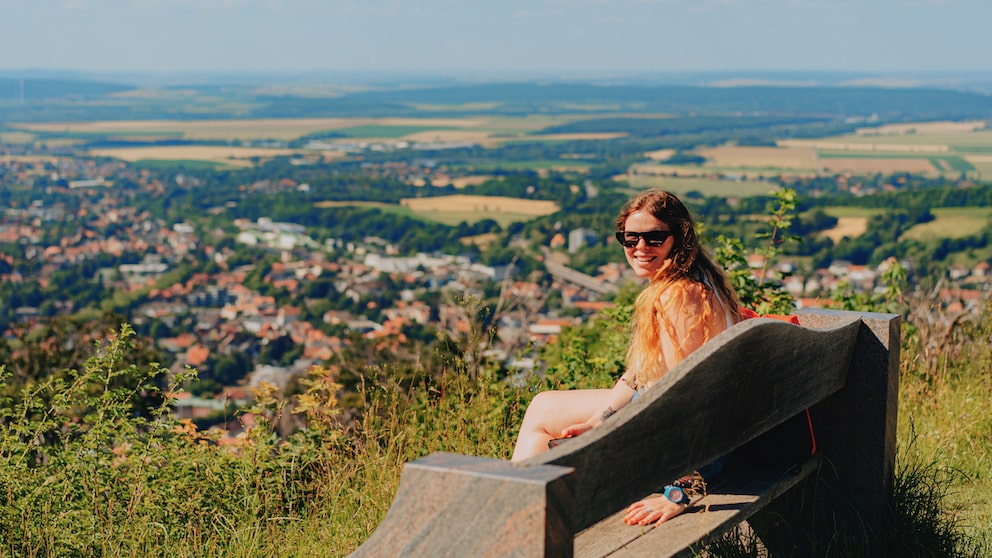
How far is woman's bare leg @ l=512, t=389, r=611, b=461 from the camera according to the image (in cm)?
237

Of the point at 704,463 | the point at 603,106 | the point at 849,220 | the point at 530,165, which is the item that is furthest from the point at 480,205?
the point at 603,106

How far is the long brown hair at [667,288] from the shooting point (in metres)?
2.26

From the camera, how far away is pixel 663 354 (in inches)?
88.7

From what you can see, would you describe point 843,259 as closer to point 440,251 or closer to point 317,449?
point 440,251

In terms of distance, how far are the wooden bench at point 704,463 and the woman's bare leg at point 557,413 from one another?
32 centimetres

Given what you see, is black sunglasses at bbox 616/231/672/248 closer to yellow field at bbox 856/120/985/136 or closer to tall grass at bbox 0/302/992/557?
tall grass at bbox 0/302/992/557

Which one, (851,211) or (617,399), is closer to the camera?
(617,399)

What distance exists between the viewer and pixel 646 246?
7.91 feet

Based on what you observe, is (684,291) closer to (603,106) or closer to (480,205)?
(480,205)

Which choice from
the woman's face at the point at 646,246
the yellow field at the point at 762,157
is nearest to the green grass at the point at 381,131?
the yellow field at the point at 762,157

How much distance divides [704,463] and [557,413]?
679 millimetres

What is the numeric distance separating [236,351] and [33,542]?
1375 inches

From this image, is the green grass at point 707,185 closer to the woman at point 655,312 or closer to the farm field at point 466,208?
the farm field at point 466,208

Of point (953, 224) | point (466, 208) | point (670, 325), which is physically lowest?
point (466, 208)
